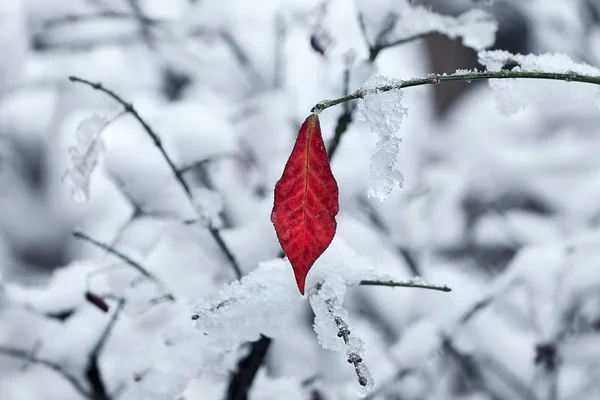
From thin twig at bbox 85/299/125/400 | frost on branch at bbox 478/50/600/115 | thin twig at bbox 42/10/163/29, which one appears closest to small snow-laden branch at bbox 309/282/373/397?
frost on branch at bbox 478/50/600/115

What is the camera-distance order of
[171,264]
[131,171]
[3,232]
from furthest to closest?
[3,232]
[131,171]
[171,264]

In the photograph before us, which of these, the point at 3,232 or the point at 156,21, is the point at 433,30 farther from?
the point at 3,232

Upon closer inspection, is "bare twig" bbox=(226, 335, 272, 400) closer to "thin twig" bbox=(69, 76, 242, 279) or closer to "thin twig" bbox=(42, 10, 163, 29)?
"thin twig" bbox=(69, 76, 242, 279)

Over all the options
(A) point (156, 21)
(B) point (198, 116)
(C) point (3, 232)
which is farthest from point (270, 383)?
(C) point (3, 232)

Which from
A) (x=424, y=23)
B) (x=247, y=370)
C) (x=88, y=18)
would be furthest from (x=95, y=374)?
(x=88, y=18)

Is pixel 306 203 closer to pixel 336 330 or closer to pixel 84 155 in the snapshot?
pixel 336 330

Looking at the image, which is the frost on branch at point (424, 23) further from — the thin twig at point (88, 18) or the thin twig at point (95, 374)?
the thin twig at point (88, 18)

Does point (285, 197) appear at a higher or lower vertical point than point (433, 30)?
lower

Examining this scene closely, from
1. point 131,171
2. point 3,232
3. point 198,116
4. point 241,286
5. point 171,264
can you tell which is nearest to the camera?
→ point 241,286
